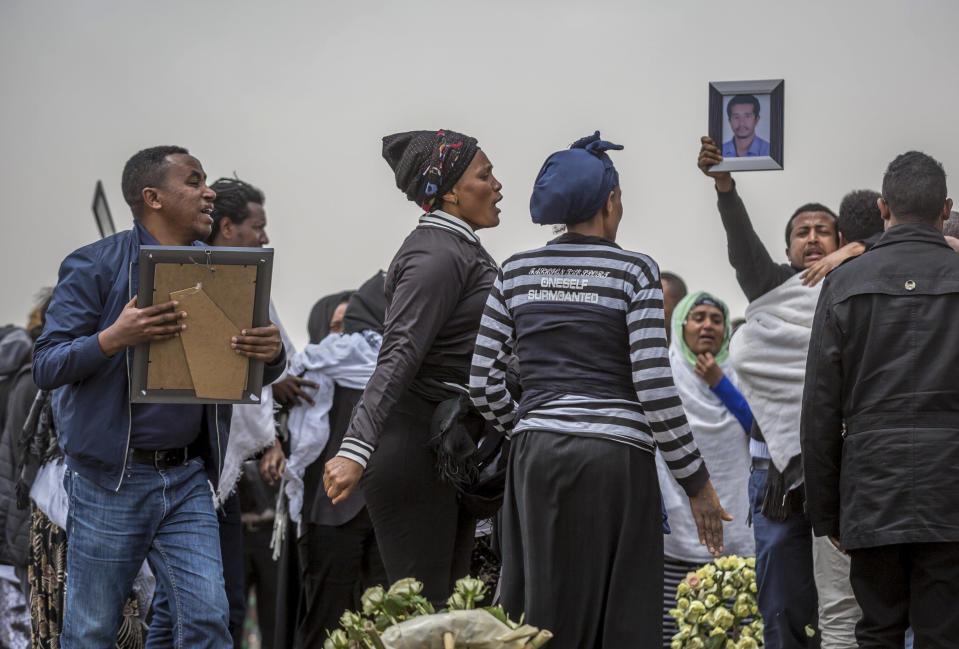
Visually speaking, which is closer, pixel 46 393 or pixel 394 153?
pixel 394 153

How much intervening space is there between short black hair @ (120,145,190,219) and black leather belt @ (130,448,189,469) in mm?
751

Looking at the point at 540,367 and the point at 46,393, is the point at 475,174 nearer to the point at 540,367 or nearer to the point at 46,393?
the point at 540,367

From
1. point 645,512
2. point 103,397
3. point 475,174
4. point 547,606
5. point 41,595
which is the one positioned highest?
point 475,174

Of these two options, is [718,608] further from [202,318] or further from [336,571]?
[202,318]

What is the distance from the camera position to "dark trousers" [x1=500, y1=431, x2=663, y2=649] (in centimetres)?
324

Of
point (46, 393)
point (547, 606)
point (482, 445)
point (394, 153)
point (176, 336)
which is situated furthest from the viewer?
point (46, 393)

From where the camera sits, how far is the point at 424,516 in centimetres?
368

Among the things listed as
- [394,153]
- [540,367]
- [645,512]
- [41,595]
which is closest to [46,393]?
[41,595]

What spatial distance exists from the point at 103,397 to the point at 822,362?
2059mm

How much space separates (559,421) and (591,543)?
1.08ft

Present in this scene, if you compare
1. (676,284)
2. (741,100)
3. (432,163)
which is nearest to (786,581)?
(741,100)

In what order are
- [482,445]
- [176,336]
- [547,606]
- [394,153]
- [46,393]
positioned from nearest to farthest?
[547,606]
[176,336]
[482,445]
[394,153]
[46,393]

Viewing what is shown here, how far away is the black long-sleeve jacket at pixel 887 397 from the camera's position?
134 inches

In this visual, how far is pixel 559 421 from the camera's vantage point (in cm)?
330
